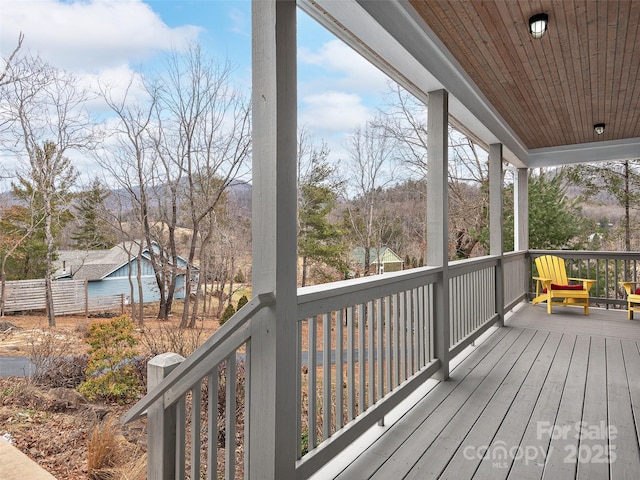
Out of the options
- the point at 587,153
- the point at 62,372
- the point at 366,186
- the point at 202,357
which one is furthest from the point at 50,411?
the point at 587,153

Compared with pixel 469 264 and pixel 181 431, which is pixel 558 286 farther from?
pixel 181 431

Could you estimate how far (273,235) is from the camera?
1.59 metres

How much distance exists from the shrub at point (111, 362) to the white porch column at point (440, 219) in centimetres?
221

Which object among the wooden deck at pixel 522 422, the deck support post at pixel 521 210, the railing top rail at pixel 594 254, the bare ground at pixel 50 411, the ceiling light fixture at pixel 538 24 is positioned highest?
the ceiling light fixture at pixel 538 24

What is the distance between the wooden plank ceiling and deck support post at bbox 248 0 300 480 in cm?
134

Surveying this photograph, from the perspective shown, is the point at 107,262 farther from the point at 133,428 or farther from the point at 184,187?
the point at 133,428

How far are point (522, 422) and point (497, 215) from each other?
3.29 meters

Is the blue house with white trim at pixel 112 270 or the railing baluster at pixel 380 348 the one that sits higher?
the blue house with white trim at pixel 112 270

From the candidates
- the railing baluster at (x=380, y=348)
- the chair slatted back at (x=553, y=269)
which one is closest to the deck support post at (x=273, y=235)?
the railing baluster at (x=380, y=348)

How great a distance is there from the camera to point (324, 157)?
3906 millimetres

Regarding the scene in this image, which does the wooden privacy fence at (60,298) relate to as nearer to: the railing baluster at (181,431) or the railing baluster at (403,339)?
the railing baluster at (181,431)

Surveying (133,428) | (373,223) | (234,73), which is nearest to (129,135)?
(234,73)

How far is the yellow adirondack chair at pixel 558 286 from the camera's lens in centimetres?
576

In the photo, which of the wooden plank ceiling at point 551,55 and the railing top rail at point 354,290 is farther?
the wooden plank ceiling at point 551,55
